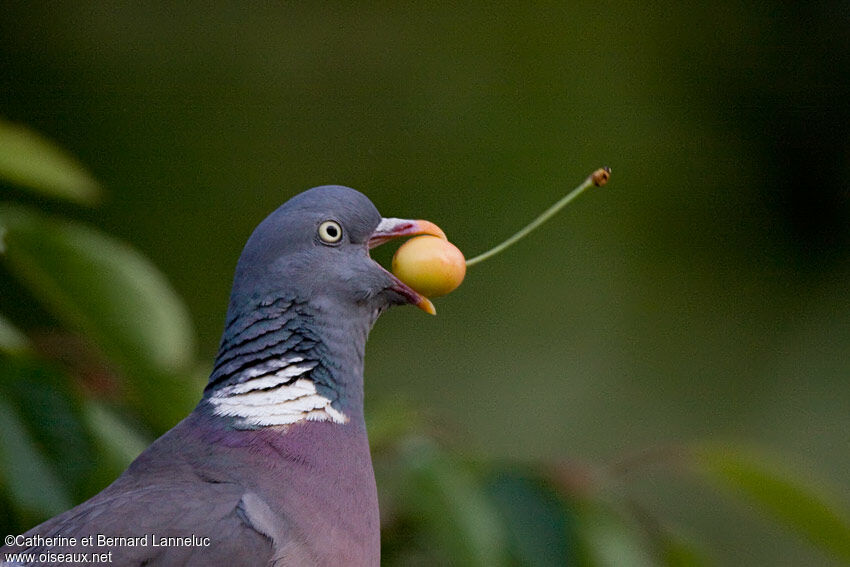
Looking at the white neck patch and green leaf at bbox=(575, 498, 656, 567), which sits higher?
the white neck patch

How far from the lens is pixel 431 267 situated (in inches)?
57.6

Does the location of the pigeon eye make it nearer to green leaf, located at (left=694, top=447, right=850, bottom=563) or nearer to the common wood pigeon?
the common wood pigeon

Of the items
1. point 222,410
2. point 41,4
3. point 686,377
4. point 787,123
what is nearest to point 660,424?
point 686,377

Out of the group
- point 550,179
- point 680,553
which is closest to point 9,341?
point 680,553

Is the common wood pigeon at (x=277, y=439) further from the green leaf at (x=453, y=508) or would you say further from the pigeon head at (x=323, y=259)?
the green leaf at (x=453, y=508)

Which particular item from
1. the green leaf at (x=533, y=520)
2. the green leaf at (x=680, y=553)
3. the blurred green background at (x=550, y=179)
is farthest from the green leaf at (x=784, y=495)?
the blurred green background at (x=550, y=179)

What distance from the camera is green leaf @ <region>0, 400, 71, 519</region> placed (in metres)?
1.34

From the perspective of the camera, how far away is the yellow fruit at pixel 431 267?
4.80 feet

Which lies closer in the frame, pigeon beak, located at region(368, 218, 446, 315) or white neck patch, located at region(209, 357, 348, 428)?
white neck patch, located at region(209, 357, 348, 428)

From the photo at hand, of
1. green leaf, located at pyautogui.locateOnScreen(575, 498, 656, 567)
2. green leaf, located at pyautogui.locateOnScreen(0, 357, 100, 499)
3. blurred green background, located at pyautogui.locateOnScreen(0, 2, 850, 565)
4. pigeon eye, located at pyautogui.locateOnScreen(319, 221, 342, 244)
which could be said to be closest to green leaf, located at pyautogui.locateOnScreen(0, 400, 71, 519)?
green leaf, located at pyautogui.locateOnScreen(0, 357, 100, 499)

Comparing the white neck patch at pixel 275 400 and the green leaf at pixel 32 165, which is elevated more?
the green leaf at pixel 32 165

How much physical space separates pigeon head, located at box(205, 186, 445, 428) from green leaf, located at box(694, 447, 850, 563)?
0.67 m

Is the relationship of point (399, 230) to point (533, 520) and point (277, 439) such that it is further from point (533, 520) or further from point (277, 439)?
point (533, 520)

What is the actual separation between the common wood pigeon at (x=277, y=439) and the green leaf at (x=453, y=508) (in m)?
0.22
